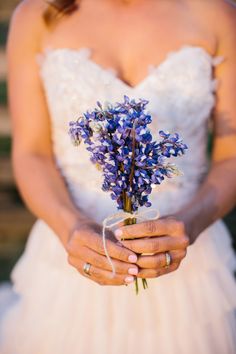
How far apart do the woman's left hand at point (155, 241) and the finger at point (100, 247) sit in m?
0.01

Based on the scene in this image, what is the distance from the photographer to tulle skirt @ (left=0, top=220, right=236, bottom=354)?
1.64 meters

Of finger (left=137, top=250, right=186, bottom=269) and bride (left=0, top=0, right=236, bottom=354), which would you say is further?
bride (left=0, top=0, right=236, bottom=354)

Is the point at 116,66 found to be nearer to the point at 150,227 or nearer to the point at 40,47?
the point at 40,47

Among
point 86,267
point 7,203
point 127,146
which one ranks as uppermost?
point 127,146

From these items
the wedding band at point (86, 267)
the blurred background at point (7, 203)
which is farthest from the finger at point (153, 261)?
the blurred background at point (7, 203)

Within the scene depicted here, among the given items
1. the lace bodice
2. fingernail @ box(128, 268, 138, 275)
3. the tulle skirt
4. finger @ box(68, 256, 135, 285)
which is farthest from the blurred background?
fingernail @ box(128, 268, 138, 275)

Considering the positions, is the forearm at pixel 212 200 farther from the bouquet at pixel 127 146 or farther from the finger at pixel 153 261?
the bouquet at pixel 127 146

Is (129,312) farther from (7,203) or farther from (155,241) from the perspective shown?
(7,203)

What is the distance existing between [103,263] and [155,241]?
0.13 metres

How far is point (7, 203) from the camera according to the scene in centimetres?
337

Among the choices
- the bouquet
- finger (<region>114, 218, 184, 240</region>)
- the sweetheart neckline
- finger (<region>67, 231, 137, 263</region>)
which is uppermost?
the sweetheart neckline

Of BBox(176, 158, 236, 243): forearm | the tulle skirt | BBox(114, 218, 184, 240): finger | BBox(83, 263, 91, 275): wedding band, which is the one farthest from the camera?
the tulle skirt

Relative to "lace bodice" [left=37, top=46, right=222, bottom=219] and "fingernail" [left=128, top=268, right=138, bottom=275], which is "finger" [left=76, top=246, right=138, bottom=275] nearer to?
"fingernail" [left=128, top=268, right=138, bottom=275]

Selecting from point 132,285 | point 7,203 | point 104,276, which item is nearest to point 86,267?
point 104,276
